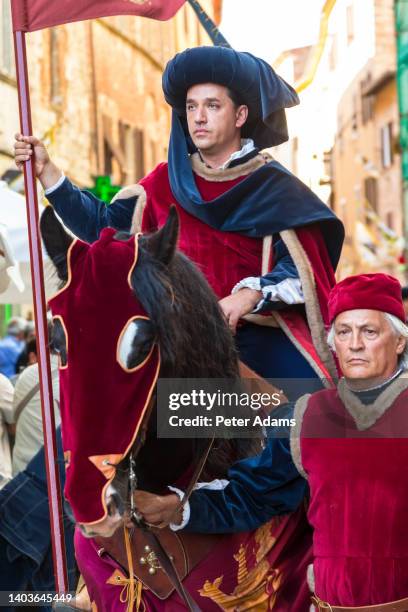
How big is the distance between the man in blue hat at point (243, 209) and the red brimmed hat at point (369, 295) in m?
0.35

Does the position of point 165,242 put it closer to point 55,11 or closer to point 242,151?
point 242,151

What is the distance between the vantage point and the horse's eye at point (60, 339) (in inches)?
122

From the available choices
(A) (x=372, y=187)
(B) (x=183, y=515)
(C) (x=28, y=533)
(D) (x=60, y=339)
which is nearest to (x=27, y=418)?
(C) (x=28, y=533)

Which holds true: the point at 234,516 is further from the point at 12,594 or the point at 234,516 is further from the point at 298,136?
the point at 298,136

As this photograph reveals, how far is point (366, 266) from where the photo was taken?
15305 millimetres

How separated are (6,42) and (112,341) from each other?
166cm

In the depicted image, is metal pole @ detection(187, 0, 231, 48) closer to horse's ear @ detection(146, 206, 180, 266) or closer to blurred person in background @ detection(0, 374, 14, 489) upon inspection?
horse's ear @ detection(146, 206, 180, 266)

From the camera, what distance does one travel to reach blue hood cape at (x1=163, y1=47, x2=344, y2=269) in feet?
12.2

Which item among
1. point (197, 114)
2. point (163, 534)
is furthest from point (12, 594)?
point (197, 114)

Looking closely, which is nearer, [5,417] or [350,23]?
[350,23]

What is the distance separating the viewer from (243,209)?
3.73m

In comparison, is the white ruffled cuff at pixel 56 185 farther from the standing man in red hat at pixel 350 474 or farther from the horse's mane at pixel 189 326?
the standing man in red hat at pixel 350 474

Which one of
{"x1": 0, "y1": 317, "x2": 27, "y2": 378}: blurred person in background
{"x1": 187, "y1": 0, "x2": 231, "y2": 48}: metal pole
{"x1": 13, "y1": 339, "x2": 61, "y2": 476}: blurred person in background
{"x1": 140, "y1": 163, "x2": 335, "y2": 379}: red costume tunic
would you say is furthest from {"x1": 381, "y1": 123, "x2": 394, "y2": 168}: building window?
{"x1": 140, "y1": 163, "x2": 335, "y2": 379}: red costume tunic

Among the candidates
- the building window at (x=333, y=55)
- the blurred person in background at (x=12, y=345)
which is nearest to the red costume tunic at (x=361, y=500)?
the building window at (x=333, y=55)
